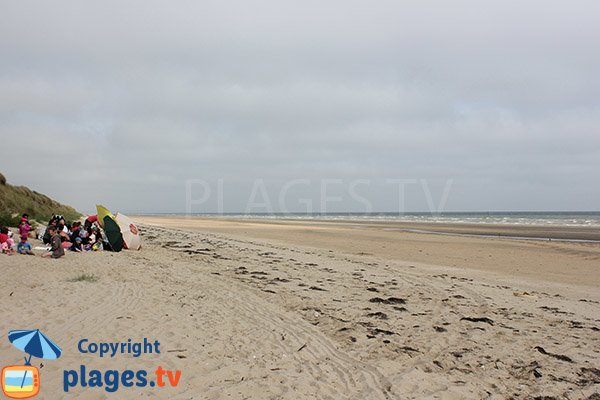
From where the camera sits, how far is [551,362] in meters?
4.96

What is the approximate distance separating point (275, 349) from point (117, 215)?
1126 centimetres

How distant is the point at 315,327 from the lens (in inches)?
239

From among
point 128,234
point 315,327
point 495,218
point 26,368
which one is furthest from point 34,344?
point 495,218

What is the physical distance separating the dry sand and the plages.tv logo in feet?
0.32

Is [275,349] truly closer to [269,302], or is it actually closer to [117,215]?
[269,302]

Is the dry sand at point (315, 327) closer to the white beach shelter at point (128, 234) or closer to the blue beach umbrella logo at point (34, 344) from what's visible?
the blue beach umbrella logo at point (34, 344)

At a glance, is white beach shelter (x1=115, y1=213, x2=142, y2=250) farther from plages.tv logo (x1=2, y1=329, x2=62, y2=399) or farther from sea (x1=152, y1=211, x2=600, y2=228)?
sea (x1=152, y1=211, x2=600, y2=228)

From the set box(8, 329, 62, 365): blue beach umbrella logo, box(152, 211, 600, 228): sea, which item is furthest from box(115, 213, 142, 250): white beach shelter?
box(152, 211, 600, 228): sea

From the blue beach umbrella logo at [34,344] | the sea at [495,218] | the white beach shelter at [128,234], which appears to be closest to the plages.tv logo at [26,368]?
the blue beach umbrella logo at [34,344]

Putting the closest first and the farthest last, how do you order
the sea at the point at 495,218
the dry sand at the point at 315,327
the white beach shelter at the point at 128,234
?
the dry sand at the point at 315,327
the white beach shelter at the point at 128,234
the sea at the point at 495,218

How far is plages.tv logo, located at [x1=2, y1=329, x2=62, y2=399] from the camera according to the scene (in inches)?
143

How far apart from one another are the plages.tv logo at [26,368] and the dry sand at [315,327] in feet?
0.32

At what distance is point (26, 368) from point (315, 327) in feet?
11.9

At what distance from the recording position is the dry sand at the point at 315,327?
4207mm
